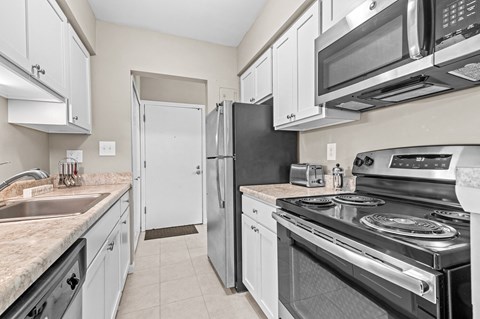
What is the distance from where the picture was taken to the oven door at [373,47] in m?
0.84

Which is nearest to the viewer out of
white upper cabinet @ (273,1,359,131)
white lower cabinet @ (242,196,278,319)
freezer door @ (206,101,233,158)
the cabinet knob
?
the cabinet knob

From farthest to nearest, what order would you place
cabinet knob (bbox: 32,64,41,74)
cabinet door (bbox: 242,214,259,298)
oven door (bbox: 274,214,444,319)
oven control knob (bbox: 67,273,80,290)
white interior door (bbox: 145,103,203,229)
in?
white interior door (bbox: 145,103,203,229), cabinet door (bbox: 242,214,259,298), cabinet knob (bbox: 32,64,41,74), oven control knob (bbox: 67,273,80,290), oven door (bbox: 274,214,444,319)

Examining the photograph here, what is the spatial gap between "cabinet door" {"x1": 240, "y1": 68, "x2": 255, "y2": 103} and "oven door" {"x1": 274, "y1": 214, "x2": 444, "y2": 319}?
1736mm

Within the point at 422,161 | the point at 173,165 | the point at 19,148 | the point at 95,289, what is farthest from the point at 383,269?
the point at 173,165

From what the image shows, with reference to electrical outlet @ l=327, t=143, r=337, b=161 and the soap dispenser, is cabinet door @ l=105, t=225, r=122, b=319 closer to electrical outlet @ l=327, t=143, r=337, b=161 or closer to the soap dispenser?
the soap dispenser

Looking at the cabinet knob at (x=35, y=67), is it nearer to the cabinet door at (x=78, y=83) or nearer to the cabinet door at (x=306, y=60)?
the cabinet door at (x=78, y=83)

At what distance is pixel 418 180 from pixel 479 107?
0.38 m

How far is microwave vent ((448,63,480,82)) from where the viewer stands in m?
0.83

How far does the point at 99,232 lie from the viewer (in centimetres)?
116

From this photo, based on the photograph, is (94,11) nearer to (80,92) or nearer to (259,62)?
(80,92)

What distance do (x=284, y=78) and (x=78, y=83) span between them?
1.74 metres

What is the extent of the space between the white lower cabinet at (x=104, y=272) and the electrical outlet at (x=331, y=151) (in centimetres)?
158

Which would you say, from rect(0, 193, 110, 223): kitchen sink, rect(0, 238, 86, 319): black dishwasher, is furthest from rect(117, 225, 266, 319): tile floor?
rect(0, 238, 86, 319): black dishwasher

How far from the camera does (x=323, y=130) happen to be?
6.27 ft
